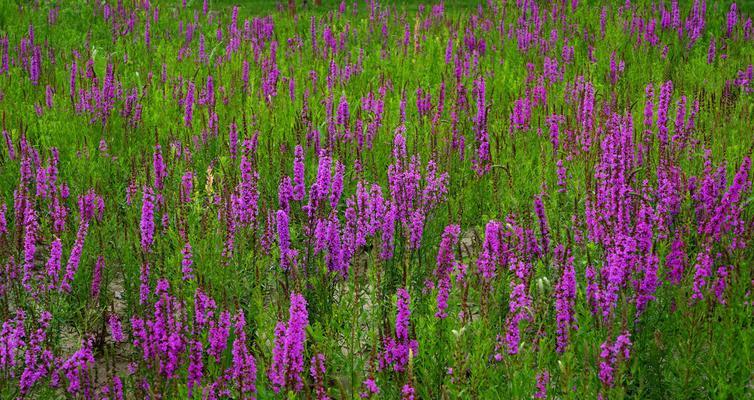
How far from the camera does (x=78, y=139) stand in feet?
19.8

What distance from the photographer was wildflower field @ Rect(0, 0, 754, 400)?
9.53 ft

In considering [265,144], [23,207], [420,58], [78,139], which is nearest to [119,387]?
[23,207]

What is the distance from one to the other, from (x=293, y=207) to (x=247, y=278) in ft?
3.47

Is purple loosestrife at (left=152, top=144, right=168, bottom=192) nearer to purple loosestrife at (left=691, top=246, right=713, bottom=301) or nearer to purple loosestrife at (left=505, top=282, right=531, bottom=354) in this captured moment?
purple loosestrife at (left=505, top=282, right=531, bottom=354)

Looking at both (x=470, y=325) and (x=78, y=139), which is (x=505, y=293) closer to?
(x=470, y=325)

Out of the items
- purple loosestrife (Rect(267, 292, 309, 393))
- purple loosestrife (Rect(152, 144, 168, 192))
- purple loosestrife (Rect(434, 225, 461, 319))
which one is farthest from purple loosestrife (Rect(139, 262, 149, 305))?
purple loosestrife (Rect(152, 144, 168, 192))

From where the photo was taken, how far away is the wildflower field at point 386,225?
2.91m

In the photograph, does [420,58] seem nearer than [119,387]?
No

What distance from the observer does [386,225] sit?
370cm

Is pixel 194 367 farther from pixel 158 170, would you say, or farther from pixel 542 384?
pixel 158 170

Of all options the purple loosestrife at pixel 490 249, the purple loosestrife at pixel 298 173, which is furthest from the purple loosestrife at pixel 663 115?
the purple loosestrife at pixel 298 173

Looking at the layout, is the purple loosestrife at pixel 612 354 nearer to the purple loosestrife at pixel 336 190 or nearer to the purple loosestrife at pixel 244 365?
the purple loosestrife at pixel 244 365

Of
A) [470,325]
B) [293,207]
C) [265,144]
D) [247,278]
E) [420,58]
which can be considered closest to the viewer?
[470,325]

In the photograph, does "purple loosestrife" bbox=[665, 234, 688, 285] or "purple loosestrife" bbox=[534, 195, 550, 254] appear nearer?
"purple loosestrife" bbox=[665, 234, 688, 285]
